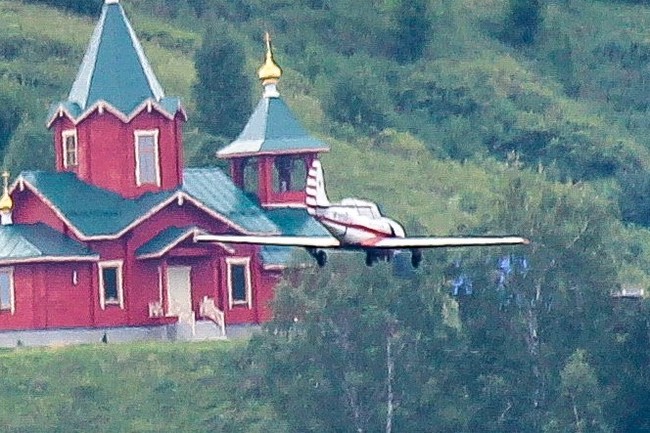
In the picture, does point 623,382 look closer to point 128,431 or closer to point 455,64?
point 128,431

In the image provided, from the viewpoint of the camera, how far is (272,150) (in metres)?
89.4

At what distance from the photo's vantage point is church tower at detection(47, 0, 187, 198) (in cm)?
8650

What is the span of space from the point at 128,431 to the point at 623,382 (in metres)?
12.3

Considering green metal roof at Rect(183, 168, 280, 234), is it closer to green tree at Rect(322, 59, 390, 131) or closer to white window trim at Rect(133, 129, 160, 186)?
white window trim at Rect(133, 129, 160, 186)

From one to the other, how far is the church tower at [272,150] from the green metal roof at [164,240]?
3.97 m

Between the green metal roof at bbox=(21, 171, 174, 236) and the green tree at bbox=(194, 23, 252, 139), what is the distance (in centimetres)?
1662

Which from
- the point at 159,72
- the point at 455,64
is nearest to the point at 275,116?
the point at 159,72

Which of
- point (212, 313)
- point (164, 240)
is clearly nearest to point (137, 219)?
point (164, 240)

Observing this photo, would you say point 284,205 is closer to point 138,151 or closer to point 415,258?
point 138,151

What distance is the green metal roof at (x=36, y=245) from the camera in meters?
84.8

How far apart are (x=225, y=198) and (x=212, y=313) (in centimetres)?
394

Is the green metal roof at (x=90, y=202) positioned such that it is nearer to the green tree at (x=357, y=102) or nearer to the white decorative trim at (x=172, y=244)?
the white decorative trim at (x=172, y=244)

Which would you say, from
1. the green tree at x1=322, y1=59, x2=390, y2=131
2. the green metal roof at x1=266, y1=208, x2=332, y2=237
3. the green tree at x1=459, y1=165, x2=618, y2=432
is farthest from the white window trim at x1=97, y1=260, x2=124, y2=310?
the green tree at x1=322, y1=59, x2=390, y2=131

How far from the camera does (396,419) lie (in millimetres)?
80812
